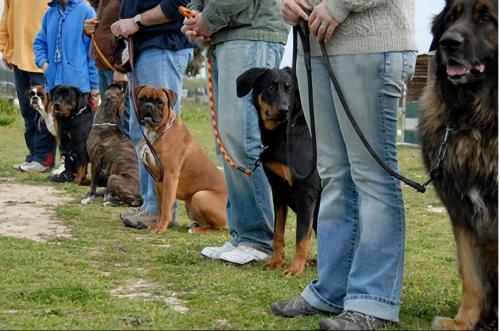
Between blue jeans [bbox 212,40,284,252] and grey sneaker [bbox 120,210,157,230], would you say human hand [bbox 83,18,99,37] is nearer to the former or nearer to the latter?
grey sneaker [bbox 120,210,157,230]

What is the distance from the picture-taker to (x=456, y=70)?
320 cm

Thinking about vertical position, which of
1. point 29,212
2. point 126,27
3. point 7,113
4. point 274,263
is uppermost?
point 126,27

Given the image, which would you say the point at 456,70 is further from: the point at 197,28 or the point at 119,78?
the point at 119,78

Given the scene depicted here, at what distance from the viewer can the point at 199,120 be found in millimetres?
25266

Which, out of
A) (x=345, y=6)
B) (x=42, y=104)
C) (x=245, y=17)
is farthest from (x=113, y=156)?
(x=345, y=6)

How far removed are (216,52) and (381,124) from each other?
199 cm

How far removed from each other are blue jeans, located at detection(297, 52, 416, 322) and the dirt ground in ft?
10.6

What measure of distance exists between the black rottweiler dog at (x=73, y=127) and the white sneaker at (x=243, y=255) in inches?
207

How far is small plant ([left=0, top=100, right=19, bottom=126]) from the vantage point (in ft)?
63.7

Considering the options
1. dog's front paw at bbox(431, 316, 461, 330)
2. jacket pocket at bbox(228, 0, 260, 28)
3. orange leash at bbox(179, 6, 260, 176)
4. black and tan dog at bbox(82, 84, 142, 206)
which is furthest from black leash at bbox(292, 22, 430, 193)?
black and tan dog at bbox(82, 84, 142, 206)

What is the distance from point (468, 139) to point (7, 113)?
18076 millimetres

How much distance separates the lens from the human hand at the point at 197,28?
5.09 metres

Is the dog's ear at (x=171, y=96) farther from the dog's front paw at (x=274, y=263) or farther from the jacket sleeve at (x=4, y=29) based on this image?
the jacket sleeve at (x=4, y=29)

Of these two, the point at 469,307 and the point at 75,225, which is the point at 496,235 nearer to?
the point at 469,307
